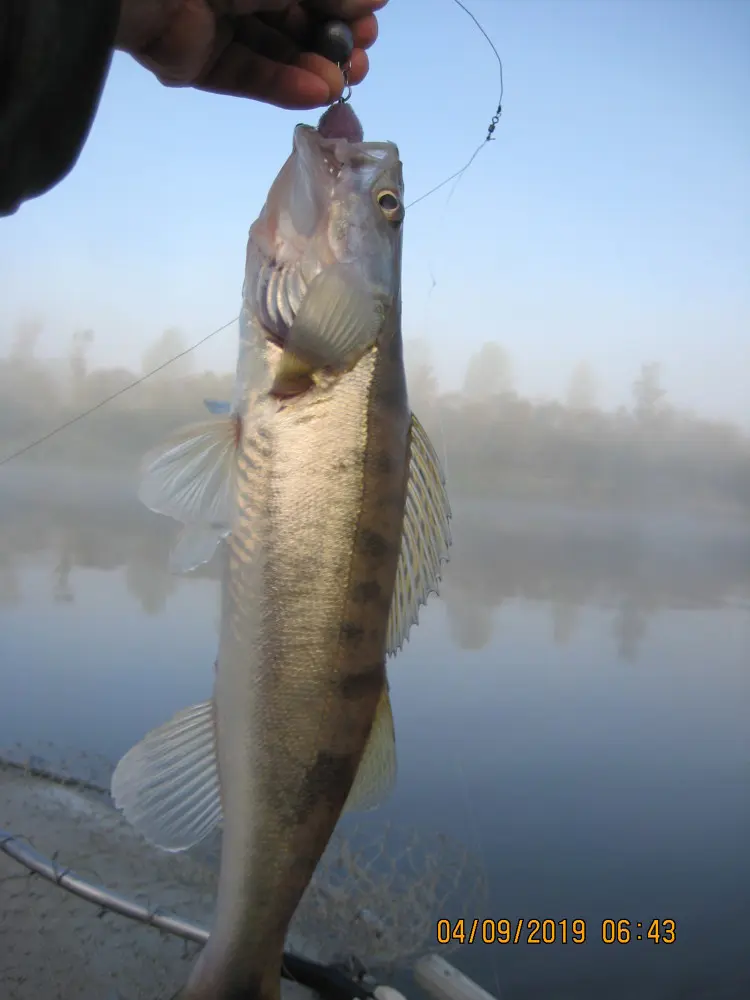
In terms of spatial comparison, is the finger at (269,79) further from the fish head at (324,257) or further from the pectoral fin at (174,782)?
the pectoral fin at (174,782)

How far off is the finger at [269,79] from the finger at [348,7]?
105 millimetres

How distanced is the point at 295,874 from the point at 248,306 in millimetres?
807

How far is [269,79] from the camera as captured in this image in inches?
60.4

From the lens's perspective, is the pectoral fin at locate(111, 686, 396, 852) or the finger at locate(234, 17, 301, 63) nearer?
the pectoral fin at locate(111, 686, 396, 852)

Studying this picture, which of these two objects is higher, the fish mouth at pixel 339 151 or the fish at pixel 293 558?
the fish mouth at pixel 339 151

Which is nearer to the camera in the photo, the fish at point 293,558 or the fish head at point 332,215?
the fish at point 293,558

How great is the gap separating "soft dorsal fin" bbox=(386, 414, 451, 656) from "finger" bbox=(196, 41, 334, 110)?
2.88 feet

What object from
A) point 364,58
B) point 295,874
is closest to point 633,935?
Result: point 295,874

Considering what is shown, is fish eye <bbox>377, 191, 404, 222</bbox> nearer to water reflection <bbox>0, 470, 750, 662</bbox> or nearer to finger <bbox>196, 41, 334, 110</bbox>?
finger <bbox>196, 41, 334, 110</bbox>

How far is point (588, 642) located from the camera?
4270 mm

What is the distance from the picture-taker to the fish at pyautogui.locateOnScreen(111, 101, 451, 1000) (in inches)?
39.1

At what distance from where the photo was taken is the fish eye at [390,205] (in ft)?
3.87
